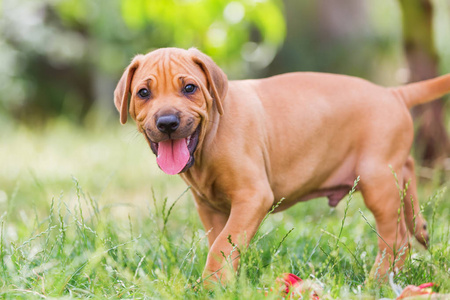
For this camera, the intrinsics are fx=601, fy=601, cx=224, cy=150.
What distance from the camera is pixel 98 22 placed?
1144 centimetres

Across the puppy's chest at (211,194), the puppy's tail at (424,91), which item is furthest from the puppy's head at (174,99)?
the puppy's tail at (424,91)

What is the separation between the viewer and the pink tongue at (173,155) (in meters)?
3.36

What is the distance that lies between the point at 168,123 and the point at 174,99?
0.64 ft

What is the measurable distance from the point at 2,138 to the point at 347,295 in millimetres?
8280

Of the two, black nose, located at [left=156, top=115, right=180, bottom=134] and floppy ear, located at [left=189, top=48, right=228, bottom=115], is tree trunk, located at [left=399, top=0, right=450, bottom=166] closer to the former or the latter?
floppy ear, located at [left=189, top=48, right=228, bottom=115]

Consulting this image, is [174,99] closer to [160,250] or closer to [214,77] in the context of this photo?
[214,77]

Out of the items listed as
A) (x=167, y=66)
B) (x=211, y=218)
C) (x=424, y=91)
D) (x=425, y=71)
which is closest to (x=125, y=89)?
(x=167, y=66)

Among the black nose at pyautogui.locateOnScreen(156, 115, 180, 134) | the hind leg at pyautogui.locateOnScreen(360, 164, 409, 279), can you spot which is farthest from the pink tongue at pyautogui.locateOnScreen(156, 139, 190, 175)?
the hind leg at pyautogui.locateOnScreen(360, 164, 409, 279)

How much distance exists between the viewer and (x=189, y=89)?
3398 mm

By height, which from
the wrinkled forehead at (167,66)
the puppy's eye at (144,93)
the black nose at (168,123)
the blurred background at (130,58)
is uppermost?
the wrinkled forehead at (167,66)

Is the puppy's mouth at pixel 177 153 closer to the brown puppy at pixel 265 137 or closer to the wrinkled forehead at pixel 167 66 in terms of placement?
the brown puppy at pixel 265 137

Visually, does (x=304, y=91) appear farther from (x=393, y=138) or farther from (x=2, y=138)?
(x=2, y=138)

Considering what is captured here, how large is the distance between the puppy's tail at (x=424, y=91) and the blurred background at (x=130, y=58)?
1.32 metres

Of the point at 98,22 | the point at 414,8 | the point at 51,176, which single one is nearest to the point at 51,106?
the point at 98,22
